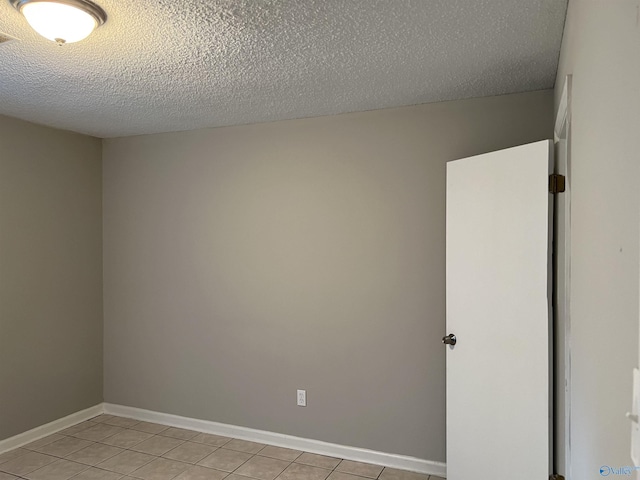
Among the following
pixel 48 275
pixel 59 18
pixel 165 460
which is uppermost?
pixel 59 18

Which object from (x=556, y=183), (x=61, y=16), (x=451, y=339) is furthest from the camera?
(x=451, y=339)

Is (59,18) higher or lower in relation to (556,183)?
higher

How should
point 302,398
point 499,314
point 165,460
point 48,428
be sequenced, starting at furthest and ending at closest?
point 48,428 < point 302,398 < point 165,460 < point 499,314

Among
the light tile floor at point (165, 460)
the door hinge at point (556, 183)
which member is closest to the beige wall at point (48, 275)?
the light tile floor at point (165, 460)

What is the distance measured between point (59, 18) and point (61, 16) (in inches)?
0.5

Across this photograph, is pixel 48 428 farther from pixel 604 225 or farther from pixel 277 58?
pixel 604 225

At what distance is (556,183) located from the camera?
89.9 inches

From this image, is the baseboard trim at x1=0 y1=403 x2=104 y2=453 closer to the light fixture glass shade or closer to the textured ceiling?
the textured ceiling

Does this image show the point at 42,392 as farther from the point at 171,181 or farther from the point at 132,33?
the point at 132,33

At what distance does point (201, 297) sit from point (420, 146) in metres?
2.10

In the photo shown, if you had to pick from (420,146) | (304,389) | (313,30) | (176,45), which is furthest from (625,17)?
(304,389)

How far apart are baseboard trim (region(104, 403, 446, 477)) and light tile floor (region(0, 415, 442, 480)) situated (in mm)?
48

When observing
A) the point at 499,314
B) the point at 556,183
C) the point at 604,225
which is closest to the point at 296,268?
the point at 499,314

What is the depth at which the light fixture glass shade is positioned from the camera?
1.76 metres
